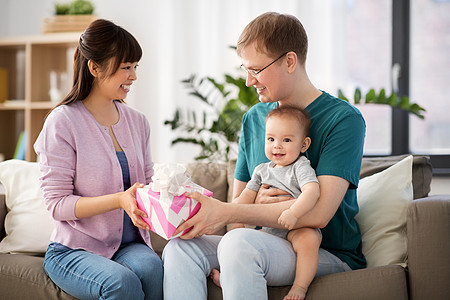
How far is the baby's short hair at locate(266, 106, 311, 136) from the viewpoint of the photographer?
163cm

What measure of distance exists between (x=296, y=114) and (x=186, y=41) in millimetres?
2079

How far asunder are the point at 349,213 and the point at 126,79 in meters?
0.88

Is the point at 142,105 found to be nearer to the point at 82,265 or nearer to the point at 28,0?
the point at 28,0

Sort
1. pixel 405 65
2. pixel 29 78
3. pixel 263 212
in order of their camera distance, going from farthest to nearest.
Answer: pixel 29 78
pixel 405 65
pixel 263 212

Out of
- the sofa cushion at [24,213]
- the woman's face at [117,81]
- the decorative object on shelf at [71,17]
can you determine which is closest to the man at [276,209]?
the woman's face at [117,81]

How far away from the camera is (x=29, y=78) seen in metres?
3.47

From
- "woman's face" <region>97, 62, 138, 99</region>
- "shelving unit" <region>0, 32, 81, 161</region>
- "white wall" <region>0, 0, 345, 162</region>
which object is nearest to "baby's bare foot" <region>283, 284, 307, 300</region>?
"woman's face" <region>97, 62, 138, 99</region>

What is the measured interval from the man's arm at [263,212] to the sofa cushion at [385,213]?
373 millimetres

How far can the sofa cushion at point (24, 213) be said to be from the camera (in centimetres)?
208

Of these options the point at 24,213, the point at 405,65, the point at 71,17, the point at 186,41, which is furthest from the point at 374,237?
the point at 71,17

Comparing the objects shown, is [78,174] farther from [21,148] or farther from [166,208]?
[21,148]

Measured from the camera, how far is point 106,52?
5.85 ft

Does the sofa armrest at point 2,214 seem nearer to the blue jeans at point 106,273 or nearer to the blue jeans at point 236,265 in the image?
the blue jeans at point 106,273

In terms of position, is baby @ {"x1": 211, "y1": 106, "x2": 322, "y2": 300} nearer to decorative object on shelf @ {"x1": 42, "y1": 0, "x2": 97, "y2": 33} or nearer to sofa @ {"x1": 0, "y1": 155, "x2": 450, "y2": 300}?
sofa @ {"x1": 0, "y1": 155, "x2": 450, "y2": 300}
